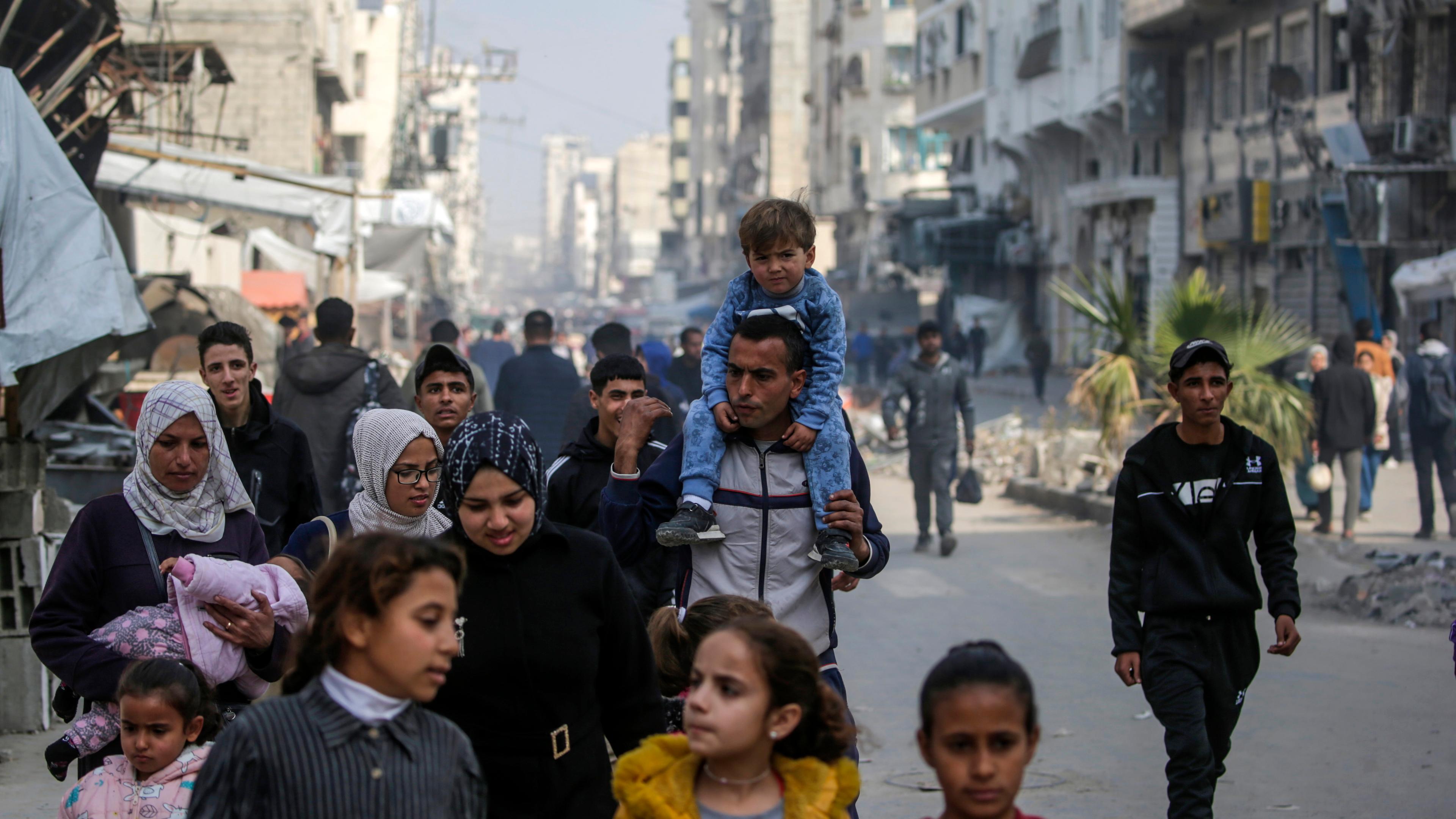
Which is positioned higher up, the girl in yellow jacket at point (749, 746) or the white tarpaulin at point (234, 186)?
the white tarpaulin at point (234, 186)

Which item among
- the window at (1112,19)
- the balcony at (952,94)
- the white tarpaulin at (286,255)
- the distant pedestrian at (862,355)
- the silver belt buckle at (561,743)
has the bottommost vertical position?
the silver belt buckle at (561,743)

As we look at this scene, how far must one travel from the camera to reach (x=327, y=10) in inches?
1404

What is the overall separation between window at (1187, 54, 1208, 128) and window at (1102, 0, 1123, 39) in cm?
172

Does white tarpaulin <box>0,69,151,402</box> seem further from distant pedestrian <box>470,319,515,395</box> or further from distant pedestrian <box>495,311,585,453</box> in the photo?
distant pedestrian <box>470,319,515,395</box>

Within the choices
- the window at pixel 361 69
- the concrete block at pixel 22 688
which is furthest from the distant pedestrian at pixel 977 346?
the concrete block at pixel 22 688

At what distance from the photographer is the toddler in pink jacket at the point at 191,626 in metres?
3.69

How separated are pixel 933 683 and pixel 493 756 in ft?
3.05

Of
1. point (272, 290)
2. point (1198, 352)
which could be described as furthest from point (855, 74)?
point (1198, 352)

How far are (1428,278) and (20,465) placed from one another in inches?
691

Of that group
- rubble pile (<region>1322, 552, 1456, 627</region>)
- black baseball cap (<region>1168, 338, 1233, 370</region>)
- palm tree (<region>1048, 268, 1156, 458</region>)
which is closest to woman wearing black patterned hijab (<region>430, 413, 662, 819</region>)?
black baseball cap (<region>1168, 338, 1233, 370</region>)

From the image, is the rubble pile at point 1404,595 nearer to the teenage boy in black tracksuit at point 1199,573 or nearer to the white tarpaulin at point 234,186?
the teenage boy in black tracksuit at point 1199,573

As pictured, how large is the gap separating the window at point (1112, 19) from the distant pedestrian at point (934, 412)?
21.8 meters

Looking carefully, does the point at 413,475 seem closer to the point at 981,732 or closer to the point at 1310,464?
the point at 981,732

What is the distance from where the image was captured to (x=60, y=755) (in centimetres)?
379
